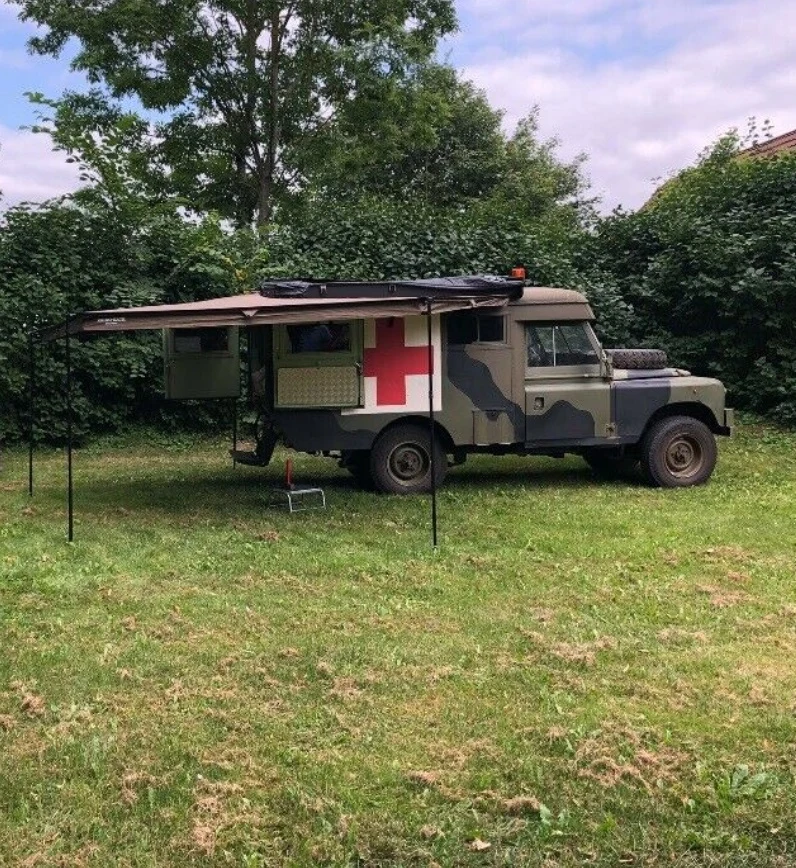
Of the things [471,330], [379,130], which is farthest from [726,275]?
[379,130]

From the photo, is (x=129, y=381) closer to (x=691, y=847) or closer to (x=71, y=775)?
(x=71, y=775)

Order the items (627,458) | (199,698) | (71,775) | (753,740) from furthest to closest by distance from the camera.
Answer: (627,458) → (199,698) → (753,740) → (71,775)

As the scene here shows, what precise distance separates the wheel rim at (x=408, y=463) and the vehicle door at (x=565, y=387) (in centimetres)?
102

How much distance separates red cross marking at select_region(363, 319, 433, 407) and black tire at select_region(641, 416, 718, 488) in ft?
7.82

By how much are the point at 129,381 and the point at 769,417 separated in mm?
8742

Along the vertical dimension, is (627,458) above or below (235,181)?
below

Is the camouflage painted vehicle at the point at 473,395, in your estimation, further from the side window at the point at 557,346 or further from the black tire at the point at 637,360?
the black tire at the point at 637,360

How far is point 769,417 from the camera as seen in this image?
40.7ft

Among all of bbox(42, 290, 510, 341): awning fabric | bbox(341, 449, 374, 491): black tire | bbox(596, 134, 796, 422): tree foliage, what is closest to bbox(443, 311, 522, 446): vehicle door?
bbox(341, 449, 374, 491): black tire

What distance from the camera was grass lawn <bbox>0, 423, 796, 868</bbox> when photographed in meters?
2.78

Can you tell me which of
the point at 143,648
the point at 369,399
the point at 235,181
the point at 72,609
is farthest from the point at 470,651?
the point at 235,181

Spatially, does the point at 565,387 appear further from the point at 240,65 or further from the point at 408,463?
the point at 240,65

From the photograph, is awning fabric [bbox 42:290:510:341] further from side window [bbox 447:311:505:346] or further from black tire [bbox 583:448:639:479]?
black tire [bbox 583:448:639:479]

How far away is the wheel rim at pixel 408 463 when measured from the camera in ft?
28.3
